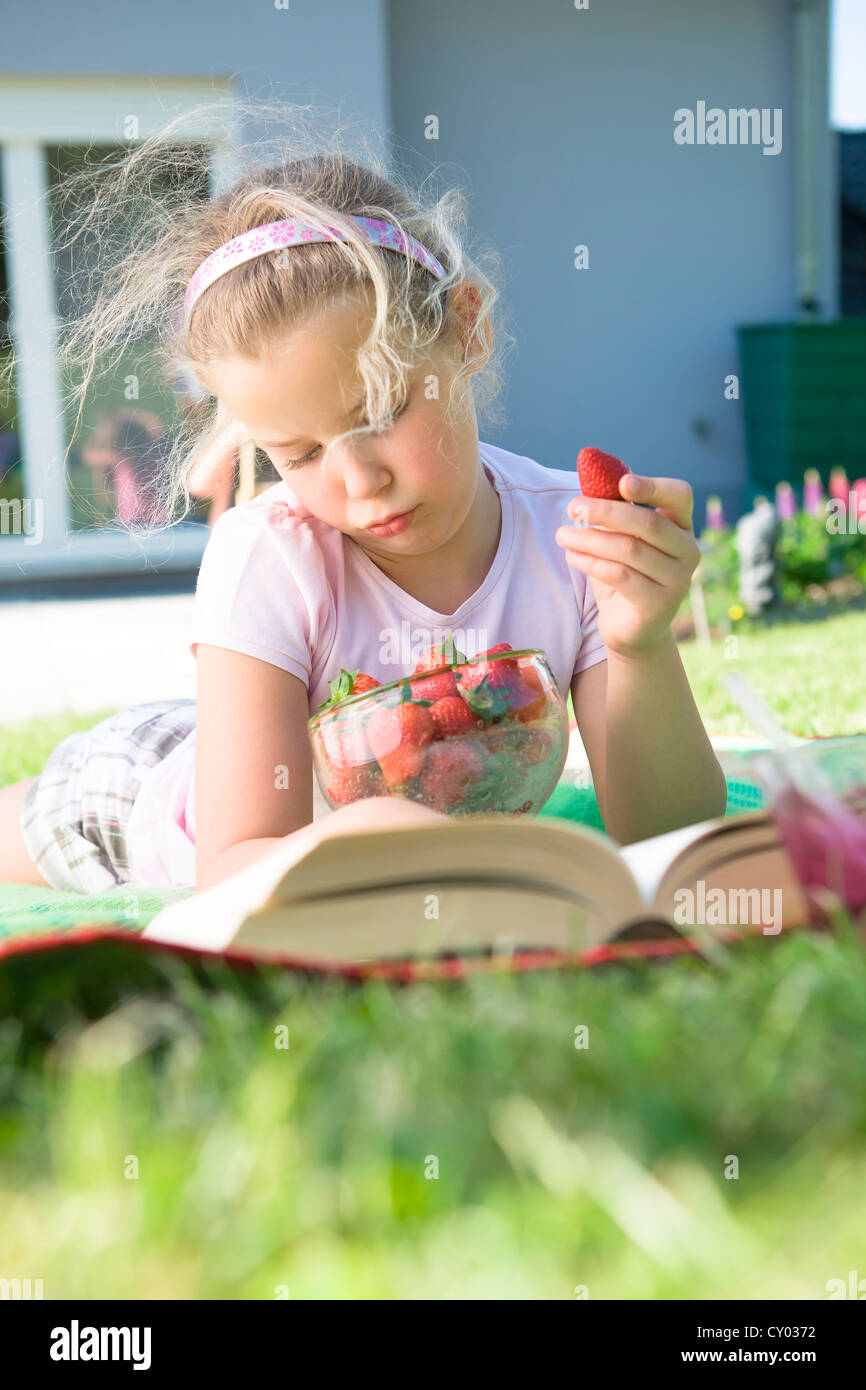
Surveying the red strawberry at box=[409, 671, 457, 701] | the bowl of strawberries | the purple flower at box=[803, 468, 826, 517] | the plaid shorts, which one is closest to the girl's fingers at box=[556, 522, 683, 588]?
the bowl of strawberries

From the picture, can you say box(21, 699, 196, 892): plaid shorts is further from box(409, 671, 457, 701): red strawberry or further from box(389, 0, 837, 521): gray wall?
box(389, 0, 837, 521): gray wall

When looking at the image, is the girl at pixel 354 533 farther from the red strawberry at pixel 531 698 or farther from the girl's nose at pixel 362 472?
the red strawberry at pixel 531 698

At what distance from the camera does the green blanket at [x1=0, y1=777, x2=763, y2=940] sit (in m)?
1.87

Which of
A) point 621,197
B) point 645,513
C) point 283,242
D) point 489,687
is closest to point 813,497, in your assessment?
point 621,197

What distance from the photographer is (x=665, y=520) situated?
1.72 meters

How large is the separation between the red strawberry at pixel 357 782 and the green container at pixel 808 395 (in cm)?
685

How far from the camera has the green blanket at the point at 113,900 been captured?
187 cm

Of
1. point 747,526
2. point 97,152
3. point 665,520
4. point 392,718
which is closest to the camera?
point 392,718

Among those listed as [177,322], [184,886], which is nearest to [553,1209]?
[184,886]

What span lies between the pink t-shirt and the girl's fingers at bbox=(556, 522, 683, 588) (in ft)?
1.55

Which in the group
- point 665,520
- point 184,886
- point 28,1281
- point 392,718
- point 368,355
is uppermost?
point 368,355

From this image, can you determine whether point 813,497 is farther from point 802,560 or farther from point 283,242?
point 283,242

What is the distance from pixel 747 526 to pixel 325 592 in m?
4.65

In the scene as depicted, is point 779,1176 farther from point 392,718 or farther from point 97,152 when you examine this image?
point 97,152
